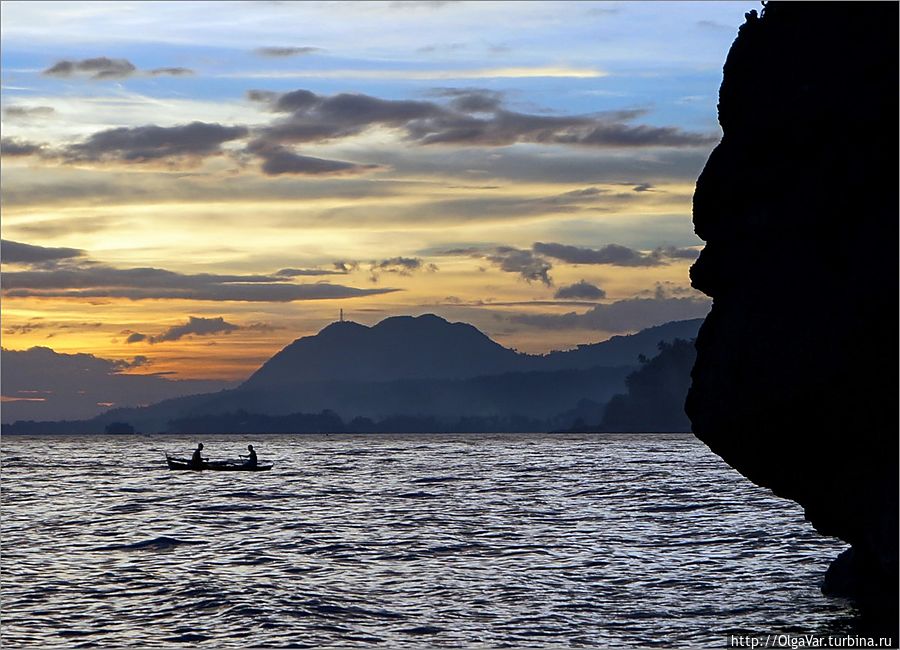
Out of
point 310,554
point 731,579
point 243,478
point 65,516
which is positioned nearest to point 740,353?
point 731,579

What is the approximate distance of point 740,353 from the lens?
2161cm

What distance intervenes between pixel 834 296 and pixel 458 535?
1164 inches

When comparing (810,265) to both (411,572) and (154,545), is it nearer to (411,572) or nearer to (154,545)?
(411,572)

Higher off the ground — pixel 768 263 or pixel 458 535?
pixel 768 263

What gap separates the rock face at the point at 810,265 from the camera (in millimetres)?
19672

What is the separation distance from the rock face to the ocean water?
508 centimetres

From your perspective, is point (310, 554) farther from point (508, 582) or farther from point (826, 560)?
point (826, 560)

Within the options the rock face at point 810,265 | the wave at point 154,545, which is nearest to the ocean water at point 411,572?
the wave at point 154,545

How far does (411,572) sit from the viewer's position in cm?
3603

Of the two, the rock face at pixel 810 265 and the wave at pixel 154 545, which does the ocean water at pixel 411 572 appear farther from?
the rock face at pixel 810 265

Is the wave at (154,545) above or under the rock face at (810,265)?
under

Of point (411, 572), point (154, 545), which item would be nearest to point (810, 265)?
point (411, 572)

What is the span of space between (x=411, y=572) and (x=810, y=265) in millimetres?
19596

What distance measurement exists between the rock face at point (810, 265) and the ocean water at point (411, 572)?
5082 mm
